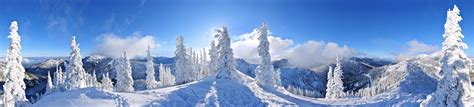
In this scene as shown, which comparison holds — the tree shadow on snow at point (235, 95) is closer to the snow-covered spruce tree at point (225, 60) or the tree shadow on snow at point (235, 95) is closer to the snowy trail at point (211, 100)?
the snowy trail at point (211, 100)

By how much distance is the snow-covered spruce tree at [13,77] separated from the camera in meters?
58.9

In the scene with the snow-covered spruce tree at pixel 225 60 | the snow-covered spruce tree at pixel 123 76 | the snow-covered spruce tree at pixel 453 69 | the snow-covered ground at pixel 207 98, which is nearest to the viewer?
the snow-covered spruce tree at pixel 453 69

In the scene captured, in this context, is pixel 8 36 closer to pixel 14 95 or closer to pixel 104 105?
pixel 14 95

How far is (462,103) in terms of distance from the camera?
43969 mm

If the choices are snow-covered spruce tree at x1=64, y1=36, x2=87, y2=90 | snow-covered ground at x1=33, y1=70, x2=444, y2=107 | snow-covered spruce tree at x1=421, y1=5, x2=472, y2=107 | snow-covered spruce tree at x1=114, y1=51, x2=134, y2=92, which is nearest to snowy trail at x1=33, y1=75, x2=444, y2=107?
snow-covered ground at x1=33, y1=70, x2=444, y2=107

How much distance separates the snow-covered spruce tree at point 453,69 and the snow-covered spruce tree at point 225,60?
4576cm

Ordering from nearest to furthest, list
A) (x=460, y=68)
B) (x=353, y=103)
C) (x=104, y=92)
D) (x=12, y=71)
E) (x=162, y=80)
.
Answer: (x=460, y=68) < (x=12, y=71) < (x=104, y=92) < (x=353, y=103) < (x=162, y=80)

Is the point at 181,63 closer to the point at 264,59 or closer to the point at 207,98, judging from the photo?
the point at 264,59

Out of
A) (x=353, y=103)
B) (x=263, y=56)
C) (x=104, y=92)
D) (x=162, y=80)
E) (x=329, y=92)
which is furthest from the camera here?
(x=162, y=80)

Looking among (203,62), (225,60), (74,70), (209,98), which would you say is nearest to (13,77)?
(209,98)

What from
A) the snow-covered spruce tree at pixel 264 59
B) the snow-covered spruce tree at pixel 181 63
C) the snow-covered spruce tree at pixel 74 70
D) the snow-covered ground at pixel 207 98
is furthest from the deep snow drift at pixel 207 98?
the snow-covered spruce tree at pixel 181 63

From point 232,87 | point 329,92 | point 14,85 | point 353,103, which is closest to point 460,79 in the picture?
point 353,103

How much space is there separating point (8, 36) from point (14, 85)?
6033 millimetres

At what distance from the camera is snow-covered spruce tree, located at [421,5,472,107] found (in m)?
43.9
